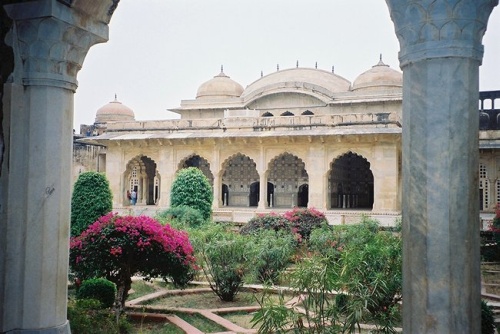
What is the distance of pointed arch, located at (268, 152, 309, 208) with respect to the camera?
23.8 metres

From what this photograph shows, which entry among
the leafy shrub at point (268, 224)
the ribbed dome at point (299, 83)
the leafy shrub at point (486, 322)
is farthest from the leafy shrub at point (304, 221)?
the ribbed dome at point (299, 83)

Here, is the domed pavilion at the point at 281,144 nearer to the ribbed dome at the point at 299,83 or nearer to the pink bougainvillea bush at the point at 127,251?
the ribbed dome at the point at 299,83

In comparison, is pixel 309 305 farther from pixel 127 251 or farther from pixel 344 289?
pixel 127 251

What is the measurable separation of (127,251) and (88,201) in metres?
6.56

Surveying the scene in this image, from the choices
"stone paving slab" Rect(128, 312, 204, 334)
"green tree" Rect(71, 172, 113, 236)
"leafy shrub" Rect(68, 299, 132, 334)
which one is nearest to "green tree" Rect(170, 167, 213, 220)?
"green tree" Rect(71, 172, 113, 236)

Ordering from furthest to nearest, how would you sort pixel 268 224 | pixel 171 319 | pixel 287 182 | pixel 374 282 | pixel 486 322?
pixel 287 182 → pixel 268 224 → pixel 171 319 → pixel 374 282 → pixel 486 322

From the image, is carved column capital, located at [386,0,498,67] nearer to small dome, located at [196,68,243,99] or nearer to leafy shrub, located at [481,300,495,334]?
leafy shrub, located at [481,300,495,334]

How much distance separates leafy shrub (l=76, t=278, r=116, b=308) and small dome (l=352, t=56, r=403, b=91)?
21.1m

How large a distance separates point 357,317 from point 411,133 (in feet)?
5.80

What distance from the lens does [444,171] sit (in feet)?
9.55

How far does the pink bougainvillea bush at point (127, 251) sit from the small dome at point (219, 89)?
22.7 metres

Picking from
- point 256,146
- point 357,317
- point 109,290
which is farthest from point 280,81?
point 357,317

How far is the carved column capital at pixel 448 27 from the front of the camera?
2941 millimetres

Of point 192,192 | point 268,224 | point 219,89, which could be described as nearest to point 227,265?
point 268,224
